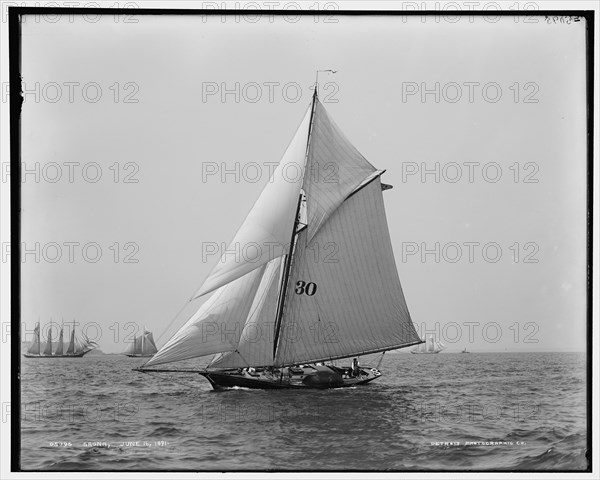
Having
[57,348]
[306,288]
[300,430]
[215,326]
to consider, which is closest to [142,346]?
[57,348]

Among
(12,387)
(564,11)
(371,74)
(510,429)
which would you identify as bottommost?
(510,429)

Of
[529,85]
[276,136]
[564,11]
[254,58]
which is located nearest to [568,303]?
[529,85]

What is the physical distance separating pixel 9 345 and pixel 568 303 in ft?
16.1

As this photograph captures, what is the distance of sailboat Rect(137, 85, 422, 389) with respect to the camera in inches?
325

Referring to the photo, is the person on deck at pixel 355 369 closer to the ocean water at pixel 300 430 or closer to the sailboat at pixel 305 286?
the sailboat at pixel 305 286

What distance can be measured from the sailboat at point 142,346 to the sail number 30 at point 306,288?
2.52 m

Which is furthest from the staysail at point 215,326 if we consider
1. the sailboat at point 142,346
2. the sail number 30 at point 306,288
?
the sail number 30 at point 306,288

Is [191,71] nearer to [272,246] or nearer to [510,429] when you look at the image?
[272,246]

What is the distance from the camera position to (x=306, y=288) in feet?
34.6

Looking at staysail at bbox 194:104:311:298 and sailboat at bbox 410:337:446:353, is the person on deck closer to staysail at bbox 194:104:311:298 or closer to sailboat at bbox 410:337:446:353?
sailboat at bbox 410:337:446:353

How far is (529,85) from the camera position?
7.43 meters

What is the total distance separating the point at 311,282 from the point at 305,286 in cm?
12

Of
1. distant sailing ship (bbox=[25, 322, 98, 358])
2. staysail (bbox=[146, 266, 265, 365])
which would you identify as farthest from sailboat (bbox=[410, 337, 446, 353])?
distant sailing ship (bbox=[25, 322, 98, 358])

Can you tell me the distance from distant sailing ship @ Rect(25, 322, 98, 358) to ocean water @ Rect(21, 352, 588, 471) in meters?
0.09
